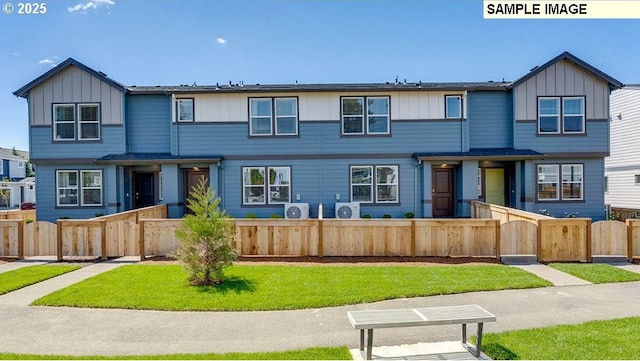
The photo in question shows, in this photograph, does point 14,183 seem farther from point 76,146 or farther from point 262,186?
point 262,186

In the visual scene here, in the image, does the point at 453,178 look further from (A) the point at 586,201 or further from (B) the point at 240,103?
(B) the point at 240,103

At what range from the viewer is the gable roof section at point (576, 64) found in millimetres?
15430

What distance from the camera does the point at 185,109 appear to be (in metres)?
16.0

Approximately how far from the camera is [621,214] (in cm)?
1705

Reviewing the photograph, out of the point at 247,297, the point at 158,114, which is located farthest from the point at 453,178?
the point at 158,114

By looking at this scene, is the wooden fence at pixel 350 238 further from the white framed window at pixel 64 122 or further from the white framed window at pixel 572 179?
the white framed window at pixel 572 179

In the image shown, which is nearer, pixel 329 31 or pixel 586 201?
pixel 329 31

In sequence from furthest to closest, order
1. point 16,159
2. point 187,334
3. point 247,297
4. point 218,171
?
point 16,159 < point 218,171 < point 247,297 < point 187,334

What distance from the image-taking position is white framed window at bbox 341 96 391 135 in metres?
16.0

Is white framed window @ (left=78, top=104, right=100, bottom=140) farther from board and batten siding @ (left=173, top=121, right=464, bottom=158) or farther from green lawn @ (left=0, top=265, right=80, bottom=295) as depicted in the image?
green lawn @ (left=0, top=265, right=80, bottom=295)

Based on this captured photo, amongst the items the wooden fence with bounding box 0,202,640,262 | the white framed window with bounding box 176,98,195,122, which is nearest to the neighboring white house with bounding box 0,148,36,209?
the white framed window with bounding box 176,98,195,122

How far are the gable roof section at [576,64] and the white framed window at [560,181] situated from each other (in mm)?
3788

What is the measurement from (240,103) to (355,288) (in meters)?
11.2

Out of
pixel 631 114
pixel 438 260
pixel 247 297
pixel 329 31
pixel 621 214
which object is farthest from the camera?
pixel 631 114
